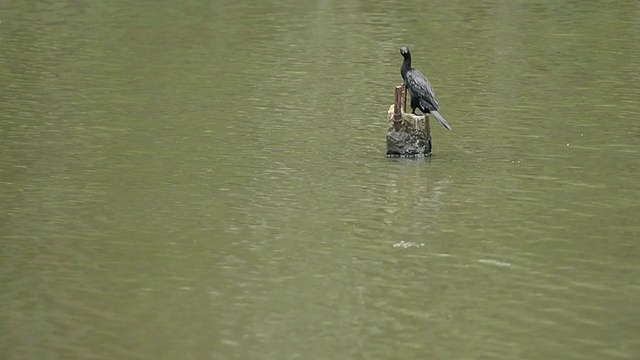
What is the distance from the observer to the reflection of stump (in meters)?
18.0

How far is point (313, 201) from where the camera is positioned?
15781mm

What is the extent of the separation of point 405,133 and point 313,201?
2820 millimetres

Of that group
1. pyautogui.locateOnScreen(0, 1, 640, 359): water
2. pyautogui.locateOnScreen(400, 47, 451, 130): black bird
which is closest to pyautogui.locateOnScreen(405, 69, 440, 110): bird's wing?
pyautogui.locateOnScreen(400, 47, 451, 130): black bird

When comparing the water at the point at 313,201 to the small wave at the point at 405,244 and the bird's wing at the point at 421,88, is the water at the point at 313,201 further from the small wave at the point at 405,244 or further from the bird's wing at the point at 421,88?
the bird's wing at the point at 421,88

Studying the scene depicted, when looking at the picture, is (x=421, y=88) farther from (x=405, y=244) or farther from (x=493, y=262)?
(x=493, y=262)

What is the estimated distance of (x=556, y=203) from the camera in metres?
15.6

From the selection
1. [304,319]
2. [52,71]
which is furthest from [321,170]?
[52,71]

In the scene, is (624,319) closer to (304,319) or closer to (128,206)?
(304,319)

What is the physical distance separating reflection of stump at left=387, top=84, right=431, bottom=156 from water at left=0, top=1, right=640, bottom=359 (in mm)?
240

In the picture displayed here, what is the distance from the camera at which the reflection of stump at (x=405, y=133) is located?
1797 cm

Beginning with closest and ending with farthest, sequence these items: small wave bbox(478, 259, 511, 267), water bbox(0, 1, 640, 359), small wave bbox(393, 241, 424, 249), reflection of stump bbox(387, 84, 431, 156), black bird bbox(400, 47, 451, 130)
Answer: water bbox(0, 1, 640, 359)
small wave bbox(478, 259, 511, 267)
small wave bbox(393, 241, 424, 249)
reflection of stump bbox(387, 84, 431, 156)
black bird bbox(400, 47, 451, 130)

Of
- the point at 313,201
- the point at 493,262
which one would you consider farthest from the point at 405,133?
the point at 493,262

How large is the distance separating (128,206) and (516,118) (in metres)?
7.75

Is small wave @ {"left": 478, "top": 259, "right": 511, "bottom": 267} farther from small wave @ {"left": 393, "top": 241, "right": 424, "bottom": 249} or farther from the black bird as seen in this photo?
the black bird
